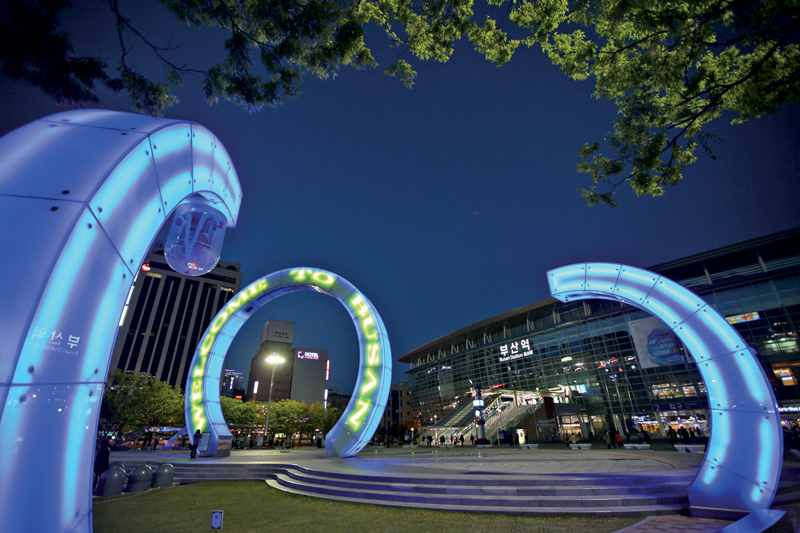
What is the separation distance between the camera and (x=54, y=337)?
6.63 feet

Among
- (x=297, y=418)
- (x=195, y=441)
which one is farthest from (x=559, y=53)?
(x=297, y=418)

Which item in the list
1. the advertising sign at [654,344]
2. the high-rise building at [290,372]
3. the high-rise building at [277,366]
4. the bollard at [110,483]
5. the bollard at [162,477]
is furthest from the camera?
the high-rise building at [277,366]

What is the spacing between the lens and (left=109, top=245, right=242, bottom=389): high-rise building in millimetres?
87812

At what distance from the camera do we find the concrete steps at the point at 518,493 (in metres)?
7.52

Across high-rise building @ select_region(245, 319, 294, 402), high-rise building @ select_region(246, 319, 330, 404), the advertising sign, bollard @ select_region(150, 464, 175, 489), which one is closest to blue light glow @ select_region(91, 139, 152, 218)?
bollard @ select_region(150, 464, 175, 489)

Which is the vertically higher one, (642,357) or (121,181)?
(642,357)

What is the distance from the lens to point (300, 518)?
7590mm

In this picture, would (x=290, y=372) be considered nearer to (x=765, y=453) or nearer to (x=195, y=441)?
(x=195, y=441)

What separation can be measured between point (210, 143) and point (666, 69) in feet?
29.2

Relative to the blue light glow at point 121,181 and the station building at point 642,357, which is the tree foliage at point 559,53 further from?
the station building at point 642,357

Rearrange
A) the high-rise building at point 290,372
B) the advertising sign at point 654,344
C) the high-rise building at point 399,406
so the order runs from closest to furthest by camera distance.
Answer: the advertising sign at point 654,344
the high-rise building at point 399,406
the high-rise building at point 290,372

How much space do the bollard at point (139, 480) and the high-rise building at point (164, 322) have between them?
82.2 meters

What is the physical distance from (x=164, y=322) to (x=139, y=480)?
99395mm

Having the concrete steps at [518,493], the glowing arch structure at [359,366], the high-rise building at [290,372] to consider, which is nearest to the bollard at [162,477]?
the concrete steps at [518,493]
